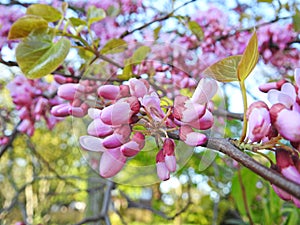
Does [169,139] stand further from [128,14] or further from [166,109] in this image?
[128,14]

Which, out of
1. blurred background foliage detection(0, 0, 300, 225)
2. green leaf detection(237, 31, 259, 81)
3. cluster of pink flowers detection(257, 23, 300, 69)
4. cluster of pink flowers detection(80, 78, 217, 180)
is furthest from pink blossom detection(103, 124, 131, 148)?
blurred background foliage detection(0, 0, 300, 225)

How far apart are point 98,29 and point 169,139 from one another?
1.09 metres

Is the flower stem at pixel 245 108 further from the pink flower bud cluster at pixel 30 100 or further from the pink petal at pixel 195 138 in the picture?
A: the pink flower bud cluster at pixel 30 100

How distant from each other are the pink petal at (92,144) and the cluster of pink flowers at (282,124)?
0.13 metres

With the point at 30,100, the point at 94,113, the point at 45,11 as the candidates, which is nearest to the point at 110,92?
the point at 94,113

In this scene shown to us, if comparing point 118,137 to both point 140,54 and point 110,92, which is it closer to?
point 110,92

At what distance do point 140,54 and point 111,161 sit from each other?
0.86 ft

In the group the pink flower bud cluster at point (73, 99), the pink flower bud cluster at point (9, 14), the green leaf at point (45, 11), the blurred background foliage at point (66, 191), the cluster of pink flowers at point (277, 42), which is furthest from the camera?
the blurred background foliage at point (66, 191)

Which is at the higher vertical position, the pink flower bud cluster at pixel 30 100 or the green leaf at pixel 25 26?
the green leaf at pixel 25 26

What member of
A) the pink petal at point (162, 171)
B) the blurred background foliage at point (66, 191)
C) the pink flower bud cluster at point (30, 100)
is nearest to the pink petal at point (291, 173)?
the pink petal at point (162, 171)

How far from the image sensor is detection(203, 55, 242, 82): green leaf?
14.1 inches

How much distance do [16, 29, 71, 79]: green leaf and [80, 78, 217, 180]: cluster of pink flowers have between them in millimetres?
204

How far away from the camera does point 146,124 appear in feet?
1.09

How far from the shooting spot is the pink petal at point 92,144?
0.35 metres
